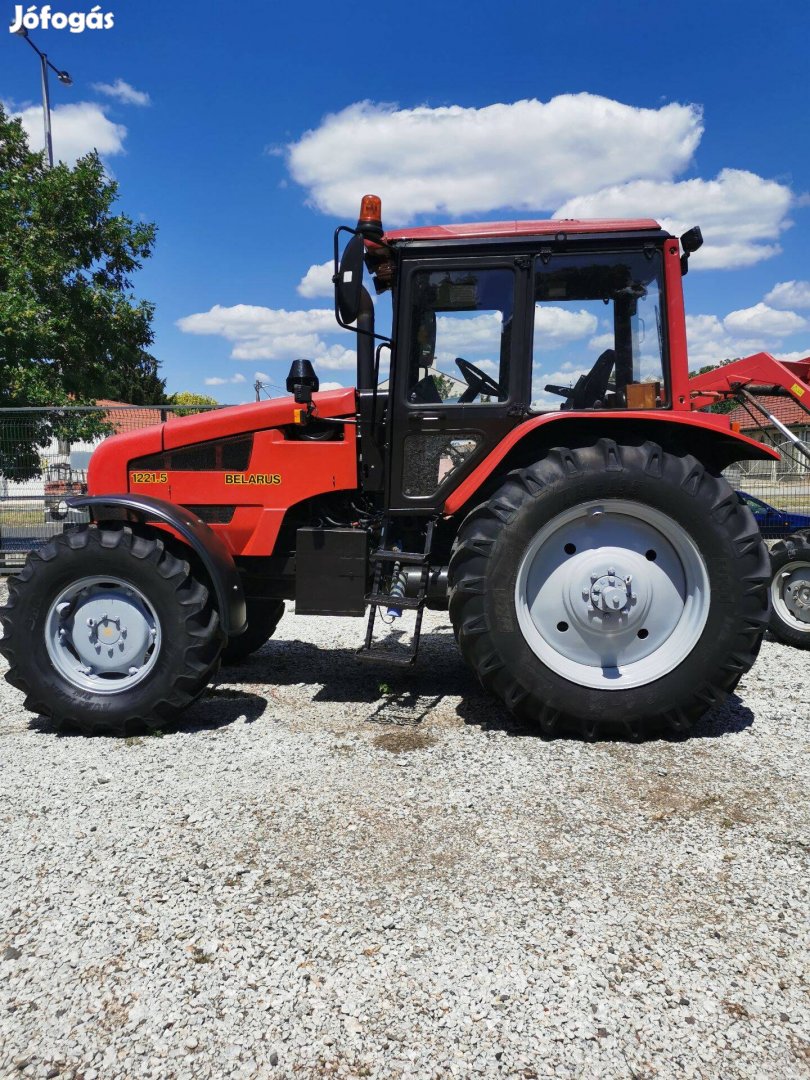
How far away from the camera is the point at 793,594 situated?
5.54m

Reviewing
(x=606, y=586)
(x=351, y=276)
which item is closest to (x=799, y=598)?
(x=606, y=586)

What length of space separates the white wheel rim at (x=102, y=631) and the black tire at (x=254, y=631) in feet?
3.83

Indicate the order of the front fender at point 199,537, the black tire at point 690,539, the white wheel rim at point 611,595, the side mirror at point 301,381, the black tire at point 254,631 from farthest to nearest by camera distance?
the black tire at point 254,631
the side mirror at point 301,381
the front fender at point 199,537
the white wheel rim at point 611,595
the black tire at point 690,539

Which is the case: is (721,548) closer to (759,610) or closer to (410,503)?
(759,610)

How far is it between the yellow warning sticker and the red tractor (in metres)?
0.35

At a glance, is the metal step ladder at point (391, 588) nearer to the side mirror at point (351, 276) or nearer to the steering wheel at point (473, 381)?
the steering wheel at point (473, 381)

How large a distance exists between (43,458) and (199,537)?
742cm

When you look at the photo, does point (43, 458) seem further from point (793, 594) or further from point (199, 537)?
point (793, 594)

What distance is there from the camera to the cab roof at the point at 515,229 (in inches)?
141

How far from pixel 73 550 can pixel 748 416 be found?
571 centimetres

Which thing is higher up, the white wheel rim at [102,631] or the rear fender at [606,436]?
the rear fender at [606,436]

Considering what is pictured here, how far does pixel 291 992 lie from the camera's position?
1841mm

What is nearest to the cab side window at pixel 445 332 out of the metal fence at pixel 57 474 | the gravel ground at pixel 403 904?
the gravel ground at pixel 403 904

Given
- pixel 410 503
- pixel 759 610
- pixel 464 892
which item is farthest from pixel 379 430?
pixel 464 892
